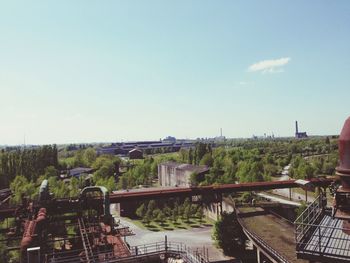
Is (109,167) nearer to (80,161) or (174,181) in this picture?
(174,181)

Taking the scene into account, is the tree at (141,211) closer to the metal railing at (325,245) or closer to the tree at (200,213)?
the tree at (200,213)

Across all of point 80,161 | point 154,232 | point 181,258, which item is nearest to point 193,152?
point 80,161

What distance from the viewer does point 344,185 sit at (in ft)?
42.9

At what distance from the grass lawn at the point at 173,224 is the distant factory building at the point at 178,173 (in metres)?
18.4

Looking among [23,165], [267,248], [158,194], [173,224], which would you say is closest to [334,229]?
[267,248]

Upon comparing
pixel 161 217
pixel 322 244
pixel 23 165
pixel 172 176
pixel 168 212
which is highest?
pixel 322 244

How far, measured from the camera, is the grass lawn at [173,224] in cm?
Result: 5056

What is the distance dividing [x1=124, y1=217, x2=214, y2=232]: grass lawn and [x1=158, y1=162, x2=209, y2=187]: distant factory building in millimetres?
18394

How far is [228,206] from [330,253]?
1403 inches

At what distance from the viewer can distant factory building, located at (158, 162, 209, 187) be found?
7364 centimetres

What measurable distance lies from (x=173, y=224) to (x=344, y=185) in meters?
41.6

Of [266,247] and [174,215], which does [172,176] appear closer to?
[174,215]

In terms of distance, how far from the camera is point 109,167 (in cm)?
9619

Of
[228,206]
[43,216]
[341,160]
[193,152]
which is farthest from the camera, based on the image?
[193,152]
